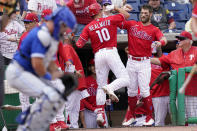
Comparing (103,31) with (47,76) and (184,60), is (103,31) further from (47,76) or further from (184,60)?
(47,76)

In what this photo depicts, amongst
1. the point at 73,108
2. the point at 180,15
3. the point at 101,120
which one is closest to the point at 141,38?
the point at 101,120

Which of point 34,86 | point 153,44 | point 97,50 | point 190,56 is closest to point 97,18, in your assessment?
point 97,50

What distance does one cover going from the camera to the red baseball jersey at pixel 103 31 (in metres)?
7.80

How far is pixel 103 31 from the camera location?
25.6 feet

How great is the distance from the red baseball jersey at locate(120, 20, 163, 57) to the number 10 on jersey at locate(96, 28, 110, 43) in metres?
0.37

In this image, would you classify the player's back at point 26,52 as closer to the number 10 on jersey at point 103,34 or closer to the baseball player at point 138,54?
the number 10 on jersey at point 103,34

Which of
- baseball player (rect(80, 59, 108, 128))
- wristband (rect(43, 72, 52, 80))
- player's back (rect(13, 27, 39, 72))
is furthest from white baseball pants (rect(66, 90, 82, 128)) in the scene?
player's back (rect(13, 27, 39, 72))

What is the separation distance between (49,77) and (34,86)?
255 millimetres

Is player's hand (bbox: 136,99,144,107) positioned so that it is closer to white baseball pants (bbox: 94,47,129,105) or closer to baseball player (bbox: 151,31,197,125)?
white baseball pants (bbox: 94,47,129,105)

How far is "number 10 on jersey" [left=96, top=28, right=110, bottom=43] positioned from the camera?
25.5 feet

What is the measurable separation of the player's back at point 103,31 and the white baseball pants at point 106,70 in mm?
120

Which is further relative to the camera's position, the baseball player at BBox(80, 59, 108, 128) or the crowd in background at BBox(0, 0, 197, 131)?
the baseball player at BBox(80, 59, 108, 128)


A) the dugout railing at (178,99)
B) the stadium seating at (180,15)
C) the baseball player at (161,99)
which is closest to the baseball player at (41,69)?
the dugout railing at (178,99)

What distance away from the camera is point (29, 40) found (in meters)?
5.17
